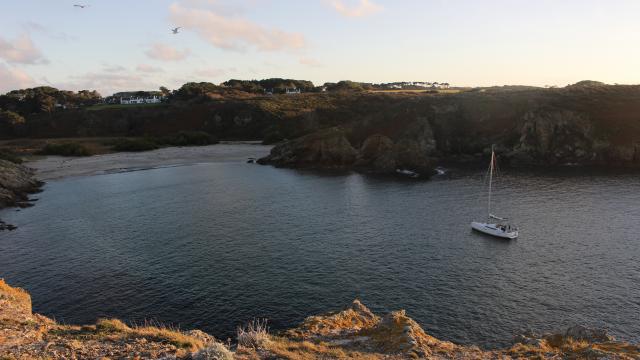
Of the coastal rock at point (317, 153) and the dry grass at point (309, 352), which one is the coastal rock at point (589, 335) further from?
the coastal rock at point (317, 153)

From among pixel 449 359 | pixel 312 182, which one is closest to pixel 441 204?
pixel 312 182

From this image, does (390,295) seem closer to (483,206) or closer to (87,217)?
(483,206)

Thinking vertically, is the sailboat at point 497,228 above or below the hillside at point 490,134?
below

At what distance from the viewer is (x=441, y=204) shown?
310ft

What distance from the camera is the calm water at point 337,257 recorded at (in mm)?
47719

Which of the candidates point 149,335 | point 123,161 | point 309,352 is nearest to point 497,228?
point 309,352

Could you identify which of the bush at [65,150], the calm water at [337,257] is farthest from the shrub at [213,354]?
the bush at [65,150]

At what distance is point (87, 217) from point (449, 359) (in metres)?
78.8

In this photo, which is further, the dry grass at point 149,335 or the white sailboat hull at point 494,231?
the white sailboat hull at point 494,231

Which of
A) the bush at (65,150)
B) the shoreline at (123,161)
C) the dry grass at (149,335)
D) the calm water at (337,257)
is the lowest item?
the calm water at (337,257)

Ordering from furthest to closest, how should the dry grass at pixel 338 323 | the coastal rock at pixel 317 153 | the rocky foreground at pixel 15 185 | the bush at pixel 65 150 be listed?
1. the bush at pixel 65 150
2. the coastal rock at pixel 317 153
3. the rocky foreground at pixel 15 185
4. the dry grass at pixel 338 323

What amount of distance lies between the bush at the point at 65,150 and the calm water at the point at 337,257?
81790mm

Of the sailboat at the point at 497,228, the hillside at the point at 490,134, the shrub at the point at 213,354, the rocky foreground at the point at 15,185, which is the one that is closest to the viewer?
the shrub at the point at 213,354

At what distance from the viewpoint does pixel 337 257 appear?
6328cm
